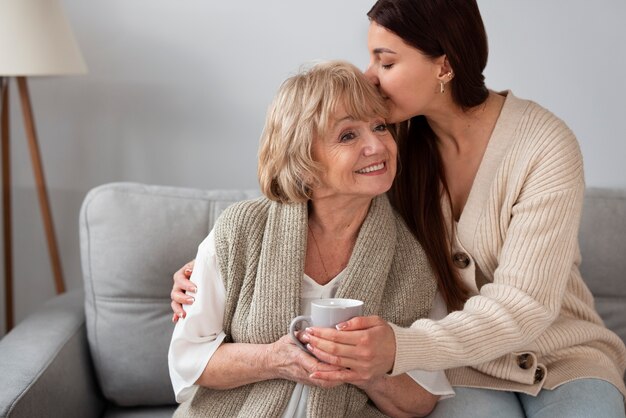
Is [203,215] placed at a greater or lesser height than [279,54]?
lesser

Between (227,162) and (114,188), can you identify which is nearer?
(114,188)

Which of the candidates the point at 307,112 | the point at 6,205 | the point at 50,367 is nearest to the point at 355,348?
the point at 307,112

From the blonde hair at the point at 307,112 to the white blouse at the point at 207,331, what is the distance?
0.20 metres

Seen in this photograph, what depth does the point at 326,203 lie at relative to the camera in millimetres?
1793

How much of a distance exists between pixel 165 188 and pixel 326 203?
2.10ft

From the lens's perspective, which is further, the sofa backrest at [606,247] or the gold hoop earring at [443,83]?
the sofa backrest at [606,247]

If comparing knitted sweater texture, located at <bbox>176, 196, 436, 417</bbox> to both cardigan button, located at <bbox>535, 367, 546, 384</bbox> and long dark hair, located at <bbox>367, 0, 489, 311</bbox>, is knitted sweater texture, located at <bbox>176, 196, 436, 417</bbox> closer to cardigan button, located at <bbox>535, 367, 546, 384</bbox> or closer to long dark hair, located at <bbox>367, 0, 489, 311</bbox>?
long dark hair, located at <bbox>367, 0, 489, 311</bbox>

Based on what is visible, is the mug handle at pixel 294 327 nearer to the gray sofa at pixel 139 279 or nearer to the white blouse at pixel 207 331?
the white blouse at pixel 207 331

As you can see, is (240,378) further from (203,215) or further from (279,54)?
(279,54)

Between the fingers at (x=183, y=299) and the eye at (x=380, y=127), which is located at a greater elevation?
the eye at (x=380, y=127)

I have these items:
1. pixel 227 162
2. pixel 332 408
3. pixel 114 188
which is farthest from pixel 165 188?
pixel 332 408

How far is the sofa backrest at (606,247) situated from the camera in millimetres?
2234

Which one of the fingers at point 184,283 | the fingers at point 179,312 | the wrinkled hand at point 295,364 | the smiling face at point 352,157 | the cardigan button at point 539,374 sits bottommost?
the cardigan button at point 539,374

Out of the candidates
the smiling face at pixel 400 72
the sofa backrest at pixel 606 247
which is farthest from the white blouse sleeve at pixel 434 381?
the sofa backrest at pixel 606 247
